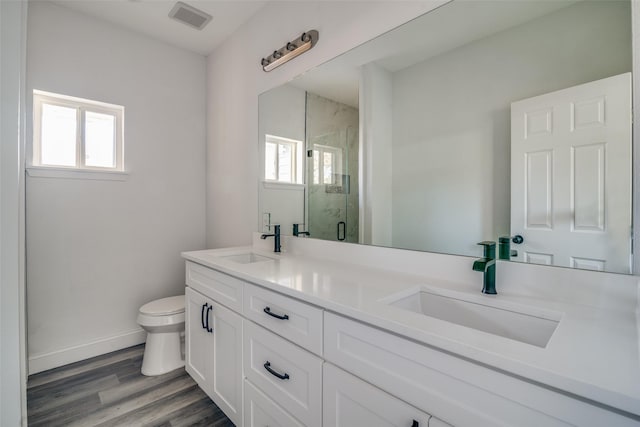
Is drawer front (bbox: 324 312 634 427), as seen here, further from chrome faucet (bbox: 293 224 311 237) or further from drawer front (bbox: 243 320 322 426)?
chrome faucet (bbox: 293 224 311 237)

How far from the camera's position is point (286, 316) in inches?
43.2

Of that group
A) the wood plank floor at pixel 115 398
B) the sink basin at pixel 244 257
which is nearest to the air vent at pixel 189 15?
the sink basin at pixel 244 257

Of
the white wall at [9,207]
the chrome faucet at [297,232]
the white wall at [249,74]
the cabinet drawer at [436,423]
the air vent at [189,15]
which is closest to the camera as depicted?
the white wall at [9,207]

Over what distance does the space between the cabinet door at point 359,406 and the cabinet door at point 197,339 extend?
3.23 ft

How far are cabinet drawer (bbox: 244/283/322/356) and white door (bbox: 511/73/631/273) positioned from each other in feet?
2.56

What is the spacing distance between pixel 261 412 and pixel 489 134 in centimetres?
151

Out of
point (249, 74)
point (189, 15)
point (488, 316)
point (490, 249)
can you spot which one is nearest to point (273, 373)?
point (488, 316)

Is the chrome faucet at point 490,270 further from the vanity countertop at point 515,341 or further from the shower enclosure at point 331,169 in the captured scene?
the shower enclosure at point 331,169

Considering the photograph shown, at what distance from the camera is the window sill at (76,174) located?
2055 mm

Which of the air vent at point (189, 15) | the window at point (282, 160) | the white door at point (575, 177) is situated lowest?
the white door at point (575, 177)

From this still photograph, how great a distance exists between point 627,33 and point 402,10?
32.6 inches

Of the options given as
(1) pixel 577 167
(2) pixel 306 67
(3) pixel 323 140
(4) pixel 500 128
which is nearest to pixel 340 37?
(2) pixel 306 67

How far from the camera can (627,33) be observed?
0.86 m

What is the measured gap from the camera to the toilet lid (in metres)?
2.03
